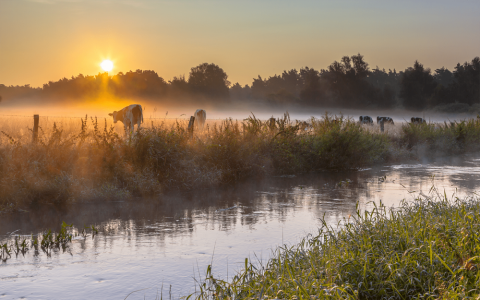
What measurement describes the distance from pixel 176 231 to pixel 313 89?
63.3m

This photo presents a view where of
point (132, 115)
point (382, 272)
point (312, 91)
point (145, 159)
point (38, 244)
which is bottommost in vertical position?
point (38, 244)

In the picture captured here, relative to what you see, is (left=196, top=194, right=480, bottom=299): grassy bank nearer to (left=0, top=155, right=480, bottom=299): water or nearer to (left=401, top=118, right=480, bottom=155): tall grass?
(left=0, top=155, right=480, bottom=299): water

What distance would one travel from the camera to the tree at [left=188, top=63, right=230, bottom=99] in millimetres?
66750

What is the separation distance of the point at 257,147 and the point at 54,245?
346 inches

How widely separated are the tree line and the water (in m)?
52.1

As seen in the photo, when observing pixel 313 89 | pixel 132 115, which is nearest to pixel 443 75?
pixel 313 89

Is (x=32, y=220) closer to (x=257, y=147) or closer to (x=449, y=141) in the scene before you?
(x=257, y=147)

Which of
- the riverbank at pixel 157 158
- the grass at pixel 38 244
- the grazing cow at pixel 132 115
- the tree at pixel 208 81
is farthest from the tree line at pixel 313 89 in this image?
the grass at pixel 38 244

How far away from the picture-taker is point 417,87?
66.4 m

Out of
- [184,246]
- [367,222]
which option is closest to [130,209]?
[184,246]

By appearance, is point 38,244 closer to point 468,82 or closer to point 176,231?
point 176,231

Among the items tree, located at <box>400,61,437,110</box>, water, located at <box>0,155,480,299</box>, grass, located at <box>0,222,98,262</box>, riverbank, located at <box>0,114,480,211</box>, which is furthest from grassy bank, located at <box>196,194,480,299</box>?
tree, located at <box>400,61,437,110</box>

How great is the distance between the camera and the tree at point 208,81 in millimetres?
66750

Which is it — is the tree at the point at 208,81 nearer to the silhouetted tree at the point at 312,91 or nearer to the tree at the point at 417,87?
the silhouetted tree at the point at 312,91
